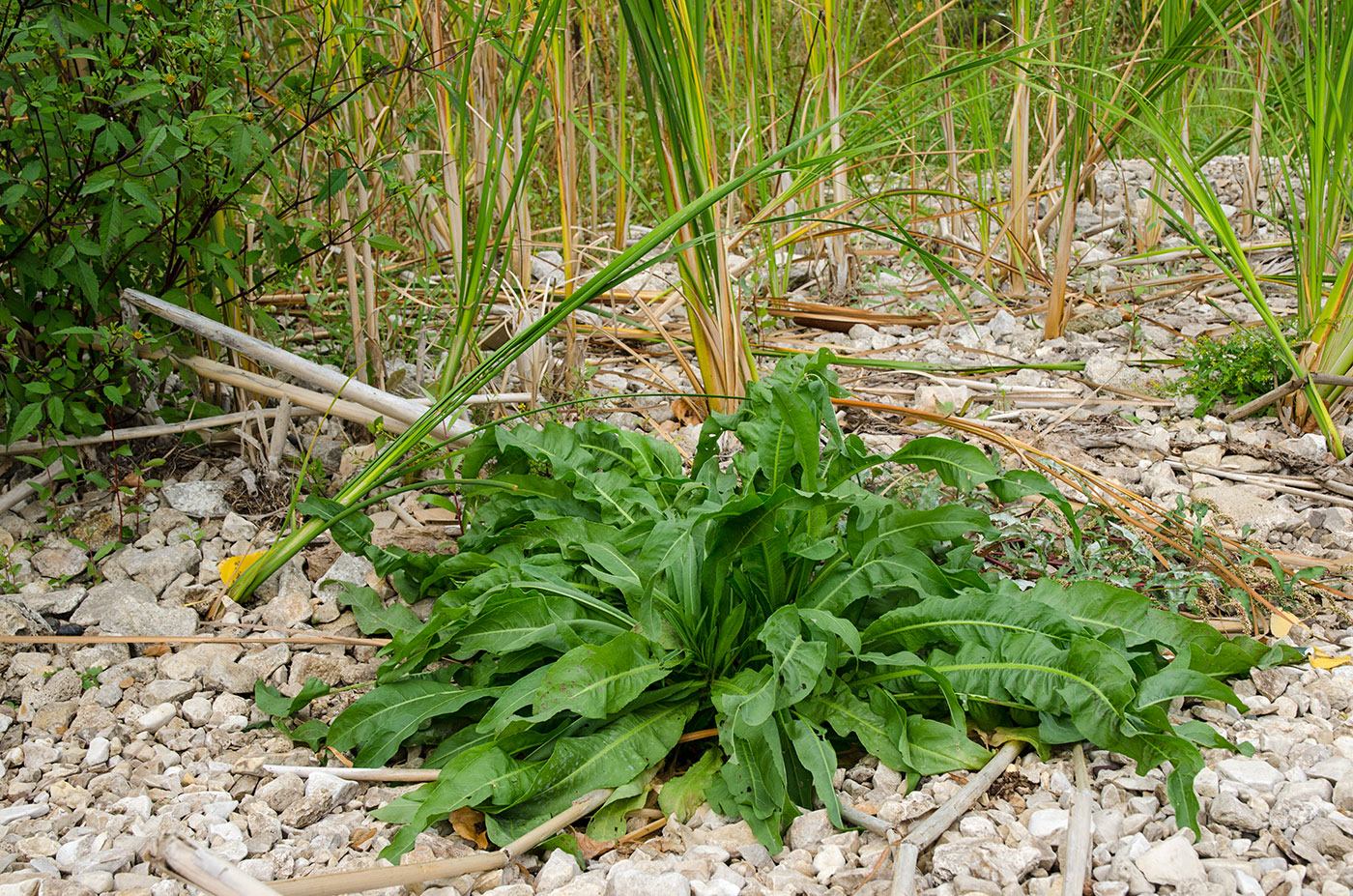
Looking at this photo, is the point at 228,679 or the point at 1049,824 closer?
the point at 1049,824

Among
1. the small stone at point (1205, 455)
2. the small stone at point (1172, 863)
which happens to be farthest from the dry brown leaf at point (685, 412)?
the small stone at point (1172, 863)

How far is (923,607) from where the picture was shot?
5.03 feet

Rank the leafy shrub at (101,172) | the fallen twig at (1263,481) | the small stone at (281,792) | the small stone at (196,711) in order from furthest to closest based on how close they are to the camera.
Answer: the fallen twig at (1263,481) < the leafy shrub at (101,172) < the small stone at (196,711) < the small stone at (281,792)

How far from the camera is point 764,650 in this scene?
157cm

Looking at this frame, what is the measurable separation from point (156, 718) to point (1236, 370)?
244 cm

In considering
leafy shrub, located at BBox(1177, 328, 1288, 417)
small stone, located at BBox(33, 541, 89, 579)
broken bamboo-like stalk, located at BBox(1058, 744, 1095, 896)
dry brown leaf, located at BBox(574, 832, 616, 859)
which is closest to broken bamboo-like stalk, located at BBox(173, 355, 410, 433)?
small stone, located at BBox(33, 541, 89, 579)

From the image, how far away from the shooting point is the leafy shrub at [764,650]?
1353 mm

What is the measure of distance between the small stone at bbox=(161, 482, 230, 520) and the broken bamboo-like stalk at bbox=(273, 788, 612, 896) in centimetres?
121

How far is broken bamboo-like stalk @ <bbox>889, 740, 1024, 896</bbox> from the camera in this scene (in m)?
1.14

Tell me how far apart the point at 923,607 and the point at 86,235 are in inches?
66.1

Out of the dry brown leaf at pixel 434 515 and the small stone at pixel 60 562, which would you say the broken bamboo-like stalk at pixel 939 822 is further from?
the small stone at pixel 60 562

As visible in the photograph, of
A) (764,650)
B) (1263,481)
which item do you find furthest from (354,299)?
(1263,481)

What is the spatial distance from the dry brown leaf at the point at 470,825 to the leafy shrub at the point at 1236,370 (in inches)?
77.9

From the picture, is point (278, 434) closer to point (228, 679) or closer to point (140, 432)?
point (140, 432)
